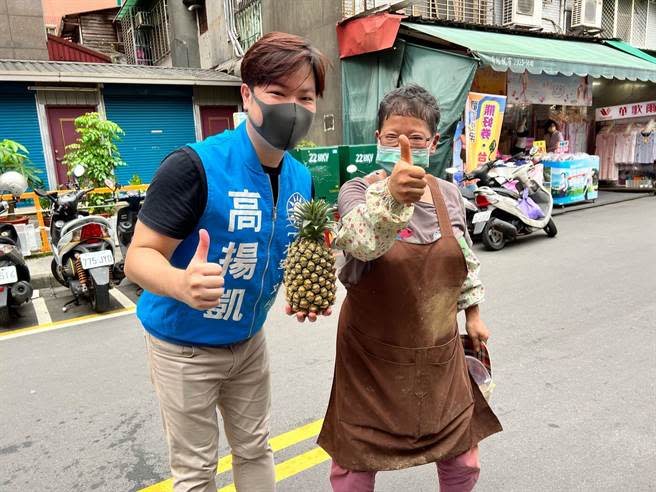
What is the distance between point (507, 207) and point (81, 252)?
546 centimetres

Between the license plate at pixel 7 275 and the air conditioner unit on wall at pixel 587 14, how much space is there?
1426 cm

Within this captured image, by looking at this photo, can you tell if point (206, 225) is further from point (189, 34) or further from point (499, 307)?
point (189, 34)

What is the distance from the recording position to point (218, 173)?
1453 millimetres

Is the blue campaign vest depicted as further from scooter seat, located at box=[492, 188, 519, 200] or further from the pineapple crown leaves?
scooter seat, located at box=[492, 188, 519, 200]

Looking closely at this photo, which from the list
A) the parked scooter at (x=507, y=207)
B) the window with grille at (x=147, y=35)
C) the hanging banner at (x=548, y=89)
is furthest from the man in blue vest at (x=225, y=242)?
the window with grille at (x=147, y=35)

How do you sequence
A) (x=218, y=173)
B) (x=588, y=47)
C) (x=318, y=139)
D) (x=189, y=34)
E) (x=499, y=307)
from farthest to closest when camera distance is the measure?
(x=189, y=34) < (x=588, y=47) < (x=318, y=139) < (x=499, y=307) < (x=218, y=173)

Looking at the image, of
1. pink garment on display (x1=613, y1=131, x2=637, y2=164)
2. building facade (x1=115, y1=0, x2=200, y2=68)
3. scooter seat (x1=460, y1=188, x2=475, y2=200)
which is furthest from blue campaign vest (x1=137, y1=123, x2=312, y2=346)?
building facade (x1=115, y1=0, x2=200, y2=68)

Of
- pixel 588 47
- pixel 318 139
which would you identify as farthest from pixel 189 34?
pixel 588 47

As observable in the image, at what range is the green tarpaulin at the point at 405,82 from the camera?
855 centimetres

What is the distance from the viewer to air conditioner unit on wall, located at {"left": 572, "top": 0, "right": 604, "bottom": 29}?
43.1 ft

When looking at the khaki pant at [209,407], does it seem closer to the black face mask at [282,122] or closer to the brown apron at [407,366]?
the brown apron at [407,366]

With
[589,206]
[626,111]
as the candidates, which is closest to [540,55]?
[589,206]

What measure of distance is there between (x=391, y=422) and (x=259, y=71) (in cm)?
119

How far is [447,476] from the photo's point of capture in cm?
178
